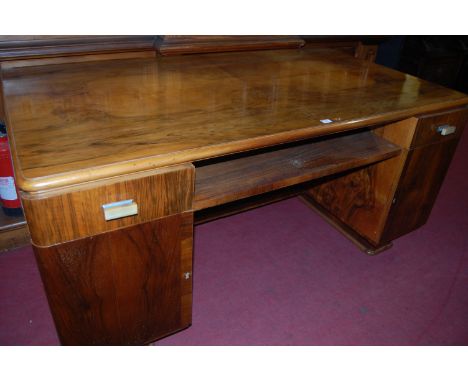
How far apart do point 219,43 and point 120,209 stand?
921mm

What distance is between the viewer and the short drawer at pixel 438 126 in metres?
1.27

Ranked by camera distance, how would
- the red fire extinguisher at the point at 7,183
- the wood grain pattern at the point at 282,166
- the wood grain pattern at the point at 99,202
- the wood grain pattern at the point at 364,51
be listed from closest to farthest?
1. the wood grain pattern at the point at 99,202
2. the wood grain pattern at the point at 282,166
3. the red fire extinguisher at the point at 7,183
4. the wood grain pattern at the point at 364,51

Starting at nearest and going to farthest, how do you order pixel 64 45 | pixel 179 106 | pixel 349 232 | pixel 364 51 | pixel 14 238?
1. pixel 179 106
2. pixel 64 45
3. pixel 14 238
4. pixel 349 232
5. pixel 364 51

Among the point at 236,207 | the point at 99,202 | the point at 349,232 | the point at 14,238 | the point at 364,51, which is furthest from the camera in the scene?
the point at 364,51

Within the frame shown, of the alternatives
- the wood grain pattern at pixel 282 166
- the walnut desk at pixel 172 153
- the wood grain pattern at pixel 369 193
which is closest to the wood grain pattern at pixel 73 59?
the walnut desk at pixel 172 153

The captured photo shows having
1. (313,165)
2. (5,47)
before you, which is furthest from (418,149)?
(5,47)

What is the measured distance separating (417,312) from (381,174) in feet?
1.65

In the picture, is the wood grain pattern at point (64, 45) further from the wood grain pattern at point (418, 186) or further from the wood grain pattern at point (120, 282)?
the wood grain pattern at point (418, 186)

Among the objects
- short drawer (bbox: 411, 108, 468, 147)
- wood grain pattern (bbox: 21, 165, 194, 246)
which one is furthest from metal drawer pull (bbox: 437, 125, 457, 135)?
wood grain pattern (bbox: 21, 165, 194, 246)

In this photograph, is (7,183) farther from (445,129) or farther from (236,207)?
(445,129)

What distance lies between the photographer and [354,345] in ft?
3.99

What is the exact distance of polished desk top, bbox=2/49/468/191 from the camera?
0.80 meters

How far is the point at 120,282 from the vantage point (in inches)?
36.8

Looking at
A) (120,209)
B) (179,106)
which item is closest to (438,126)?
(179,106)
